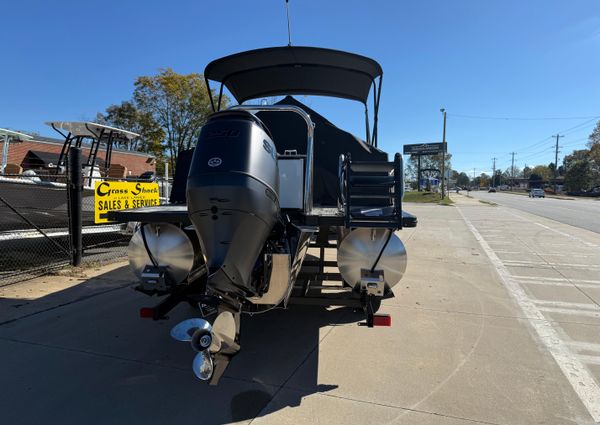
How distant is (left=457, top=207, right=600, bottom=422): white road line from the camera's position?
2.99 meters

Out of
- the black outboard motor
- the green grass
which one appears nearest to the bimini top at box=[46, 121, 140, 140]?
the black outboard motor

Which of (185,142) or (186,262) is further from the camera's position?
(185,142)

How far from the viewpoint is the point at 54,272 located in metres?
6.57

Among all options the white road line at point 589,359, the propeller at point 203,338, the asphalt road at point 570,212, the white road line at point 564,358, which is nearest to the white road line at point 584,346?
the white road line at point 564,358

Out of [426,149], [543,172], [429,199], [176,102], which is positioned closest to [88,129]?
[176,102]

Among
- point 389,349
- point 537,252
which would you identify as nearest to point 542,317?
point 389,349

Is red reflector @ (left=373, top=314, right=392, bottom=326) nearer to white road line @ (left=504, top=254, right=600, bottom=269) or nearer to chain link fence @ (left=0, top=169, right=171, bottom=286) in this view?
chain link fence @ (left=0, top=169, right=171, bottom=286)

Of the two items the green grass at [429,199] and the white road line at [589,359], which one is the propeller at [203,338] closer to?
the white road line at [589,359]

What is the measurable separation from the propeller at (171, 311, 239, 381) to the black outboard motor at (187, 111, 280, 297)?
257mm

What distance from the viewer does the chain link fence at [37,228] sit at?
6609 mm

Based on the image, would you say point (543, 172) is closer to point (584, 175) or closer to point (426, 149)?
point (584, 175)

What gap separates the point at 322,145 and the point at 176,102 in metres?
24.4

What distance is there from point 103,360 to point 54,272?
3.84 meters

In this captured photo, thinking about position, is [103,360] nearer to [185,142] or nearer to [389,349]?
[389,349]
